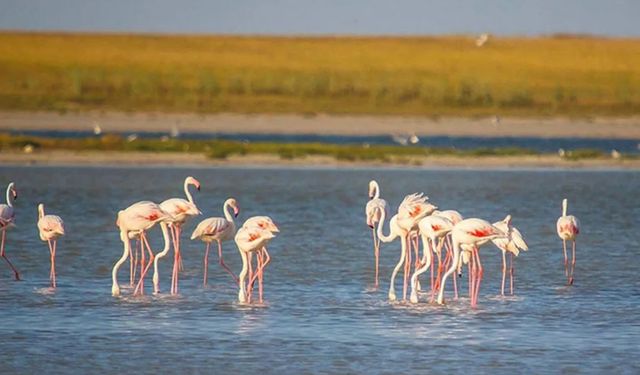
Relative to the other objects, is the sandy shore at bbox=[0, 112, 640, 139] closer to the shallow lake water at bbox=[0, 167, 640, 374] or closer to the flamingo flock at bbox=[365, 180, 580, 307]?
the shallow lake water at bbox=[0, 167, 640, 374]

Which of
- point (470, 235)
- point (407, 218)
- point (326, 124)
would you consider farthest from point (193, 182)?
point (326, 124)

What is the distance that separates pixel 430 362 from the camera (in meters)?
11.3

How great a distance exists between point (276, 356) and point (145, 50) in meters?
73.8

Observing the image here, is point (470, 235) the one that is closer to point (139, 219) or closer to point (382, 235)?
point (382, 235)

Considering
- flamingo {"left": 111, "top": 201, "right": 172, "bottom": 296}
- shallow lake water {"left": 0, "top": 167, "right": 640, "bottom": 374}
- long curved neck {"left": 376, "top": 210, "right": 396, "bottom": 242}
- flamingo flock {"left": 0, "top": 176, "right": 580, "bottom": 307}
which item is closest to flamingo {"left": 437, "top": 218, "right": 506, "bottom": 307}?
flamingo flock {"left": 0, "top": 176, "right": 580, "bottom": 307}

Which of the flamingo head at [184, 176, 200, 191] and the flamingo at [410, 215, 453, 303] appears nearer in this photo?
the flamingo at [410, 215, 453, 303]

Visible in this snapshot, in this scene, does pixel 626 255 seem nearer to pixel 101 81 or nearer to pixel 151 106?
pixel 151 106

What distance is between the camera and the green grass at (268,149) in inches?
1324

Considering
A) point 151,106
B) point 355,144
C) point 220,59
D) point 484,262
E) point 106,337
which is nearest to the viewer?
point 106,337

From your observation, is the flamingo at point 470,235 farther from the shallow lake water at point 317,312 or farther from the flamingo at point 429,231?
the shallow lake water at point 317,312

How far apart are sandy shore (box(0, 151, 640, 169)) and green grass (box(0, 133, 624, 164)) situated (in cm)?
18

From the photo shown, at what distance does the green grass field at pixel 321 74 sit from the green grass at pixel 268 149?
42.1 feet

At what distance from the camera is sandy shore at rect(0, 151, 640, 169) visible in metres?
32.8

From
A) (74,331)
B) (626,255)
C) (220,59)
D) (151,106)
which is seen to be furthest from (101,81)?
(74,331)
